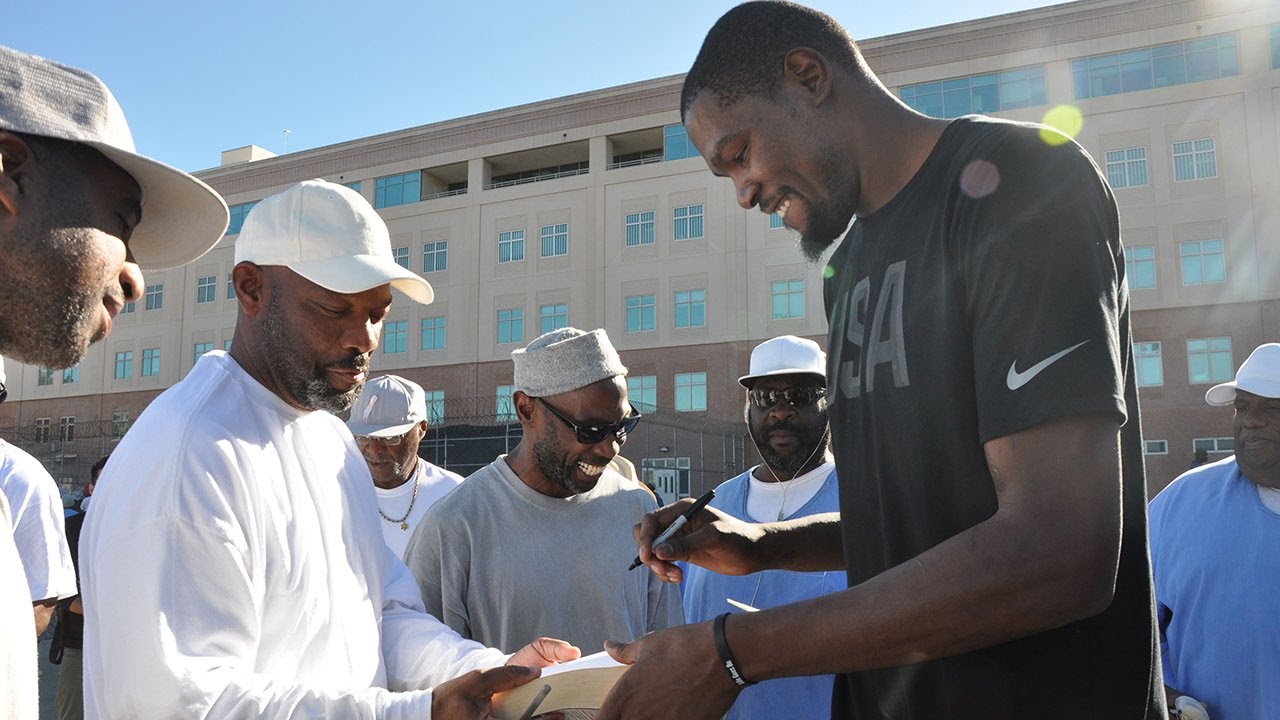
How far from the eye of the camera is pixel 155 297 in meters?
46.4

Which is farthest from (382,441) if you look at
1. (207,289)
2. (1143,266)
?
(207,289)

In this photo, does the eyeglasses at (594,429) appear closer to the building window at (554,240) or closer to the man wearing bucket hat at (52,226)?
the man wearing bucket hat at (52,226)

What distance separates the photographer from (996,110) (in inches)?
1291

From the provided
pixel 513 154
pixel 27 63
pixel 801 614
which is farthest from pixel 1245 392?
pixel 513 154

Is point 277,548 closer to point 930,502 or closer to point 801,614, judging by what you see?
point 801,614

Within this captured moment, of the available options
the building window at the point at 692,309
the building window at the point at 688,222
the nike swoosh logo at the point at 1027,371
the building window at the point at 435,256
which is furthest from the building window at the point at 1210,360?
the nike swoosh logo at the point at 1027,371

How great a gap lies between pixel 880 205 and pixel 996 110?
33.3m

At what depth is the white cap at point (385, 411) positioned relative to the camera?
254 inches

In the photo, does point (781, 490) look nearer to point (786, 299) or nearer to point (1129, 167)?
point (786, 299)

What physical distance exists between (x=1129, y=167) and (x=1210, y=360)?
20.8 ft

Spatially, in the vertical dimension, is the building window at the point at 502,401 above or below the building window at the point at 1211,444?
above

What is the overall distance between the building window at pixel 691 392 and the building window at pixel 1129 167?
14347 millimetres

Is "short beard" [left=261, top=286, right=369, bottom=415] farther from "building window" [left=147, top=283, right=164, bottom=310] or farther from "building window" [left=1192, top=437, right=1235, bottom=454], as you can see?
"building window" [left=147, top=283, right=164, bottom=310]

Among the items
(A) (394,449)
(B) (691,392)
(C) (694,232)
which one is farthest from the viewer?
(C) (694,232)
